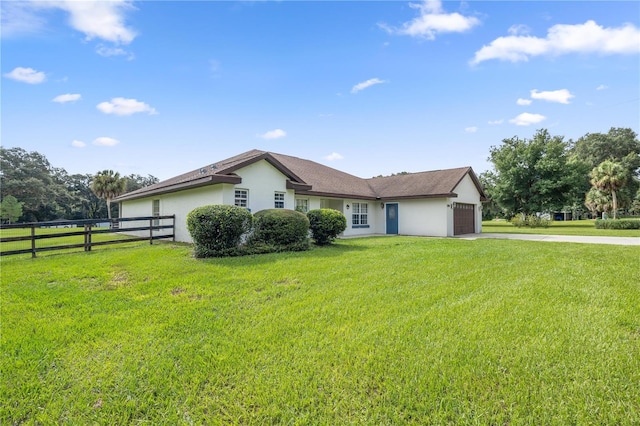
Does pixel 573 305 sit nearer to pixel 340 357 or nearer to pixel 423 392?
pixel 423 392

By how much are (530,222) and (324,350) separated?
3343 centimetres

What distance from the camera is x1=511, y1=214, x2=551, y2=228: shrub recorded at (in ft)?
96.4

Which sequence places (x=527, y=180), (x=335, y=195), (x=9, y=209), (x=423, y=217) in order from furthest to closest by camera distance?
(x=9, y=209) < (x=527, y=180) < (x=423, y=217) < (x=335, y=195)

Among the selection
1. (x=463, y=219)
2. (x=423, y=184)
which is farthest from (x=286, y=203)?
(x=463, y=219)

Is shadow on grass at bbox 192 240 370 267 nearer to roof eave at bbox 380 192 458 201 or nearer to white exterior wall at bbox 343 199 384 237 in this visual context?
white exterior wall at bbox 343 199 384 237

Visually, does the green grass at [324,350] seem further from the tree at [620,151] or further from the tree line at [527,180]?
the tree at [620,151]

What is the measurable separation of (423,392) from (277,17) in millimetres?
13532

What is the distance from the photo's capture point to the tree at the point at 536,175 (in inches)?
1180

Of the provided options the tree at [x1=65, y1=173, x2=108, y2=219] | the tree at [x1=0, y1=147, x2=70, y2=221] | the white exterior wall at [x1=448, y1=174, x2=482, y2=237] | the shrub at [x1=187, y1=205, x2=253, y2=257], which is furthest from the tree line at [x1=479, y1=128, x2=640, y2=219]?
the tree at [x1=65, y1=173, x2=108, y2=219]

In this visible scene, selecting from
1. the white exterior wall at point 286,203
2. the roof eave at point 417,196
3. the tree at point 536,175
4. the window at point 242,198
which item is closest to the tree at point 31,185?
the white exterior wall at point 286,203

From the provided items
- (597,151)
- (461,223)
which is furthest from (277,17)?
(597,151)

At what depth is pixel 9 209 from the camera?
122 feet

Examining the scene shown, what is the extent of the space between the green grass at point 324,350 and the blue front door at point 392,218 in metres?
13.9

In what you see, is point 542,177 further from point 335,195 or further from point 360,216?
point 335,195
